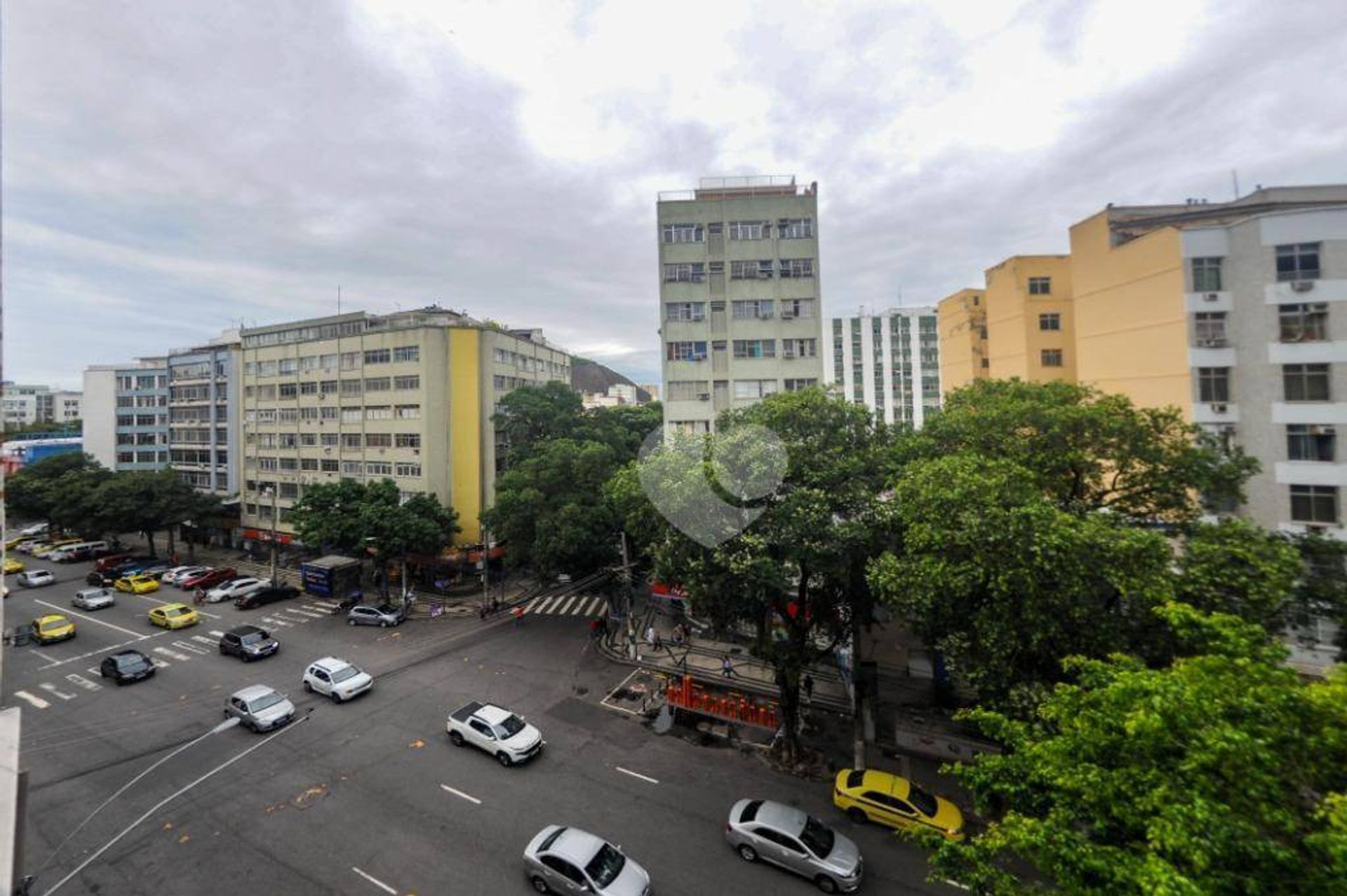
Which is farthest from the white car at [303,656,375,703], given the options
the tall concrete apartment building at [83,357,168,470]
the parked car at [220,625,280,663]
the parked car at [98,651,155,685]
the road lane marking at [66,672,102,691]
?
the tall concrete apartment building at [83,357,168,470]

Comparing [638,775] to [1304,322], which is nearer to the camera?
[638,775]

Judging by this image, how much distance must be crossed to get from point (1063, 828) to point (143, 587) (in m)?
46.2

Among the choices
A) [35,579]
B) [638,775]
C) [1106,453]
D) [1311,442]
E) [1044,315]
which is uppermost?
[1044,315]

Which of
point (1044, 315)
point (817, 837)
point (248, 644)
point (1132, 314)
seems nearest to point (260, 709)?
point (248, 644)

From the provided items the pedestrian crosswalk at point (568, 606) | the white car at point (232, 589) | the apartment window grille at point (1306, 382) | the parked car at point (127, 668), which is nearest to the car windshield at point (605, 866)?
the pedestrian crosswalk at point (568, 606)

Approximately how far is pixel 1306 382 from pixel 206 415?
6749 centimetres

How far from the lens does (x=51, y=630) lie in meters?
27.4

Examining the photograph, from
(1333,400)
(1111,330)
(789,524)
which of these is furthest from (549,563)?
(1333,400)

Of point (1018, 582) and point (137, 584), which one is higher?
point (1018, 582)

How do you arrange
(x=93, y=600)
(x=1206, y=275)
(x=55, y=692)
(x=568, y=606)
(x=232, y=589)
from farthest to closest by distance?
(x=232, y=589) → (x=568, y=606) → (x=93, y=600) → (x=1206, y=275) → (x=55, y=692)

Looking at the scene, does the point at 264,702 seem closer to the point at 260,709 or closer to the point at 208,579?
the point at 260,709

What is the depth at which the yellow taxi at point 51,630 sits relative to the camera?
2717cm

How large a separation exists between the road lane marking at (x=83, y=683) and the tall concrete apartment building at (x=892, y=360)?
253ft

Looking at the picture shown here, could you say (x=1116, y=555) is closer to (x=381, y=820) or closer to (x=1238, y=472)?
(x=1238, y=472)
